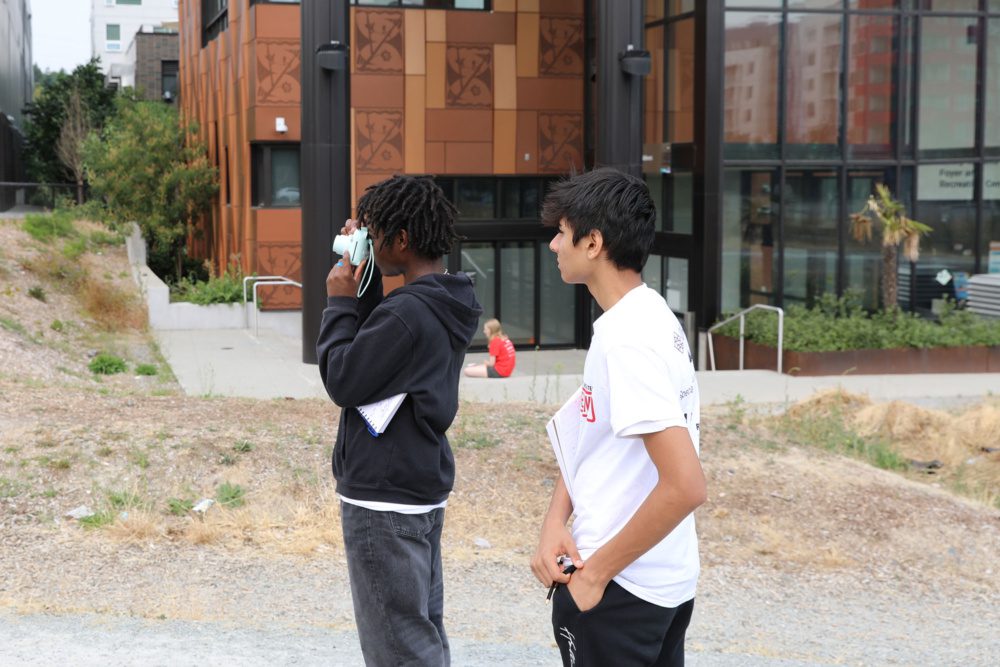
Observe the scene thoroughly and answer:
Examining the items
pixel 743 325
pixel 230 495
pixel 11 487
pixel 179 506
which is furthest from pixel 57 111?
pixel 179 506

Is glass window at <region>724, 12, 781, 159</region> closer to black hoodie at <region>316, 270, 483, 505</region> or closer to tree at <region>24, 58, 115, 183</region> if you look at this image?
black hoodie at <region>316, 270, 483, 505</region>

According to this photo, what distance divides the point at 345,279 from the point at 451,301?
0.32 meters

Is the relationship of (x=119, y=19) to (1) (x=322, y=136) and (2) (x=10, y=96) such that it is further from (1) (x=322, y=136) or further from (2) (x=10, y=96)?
(1) (x=322, y=136)

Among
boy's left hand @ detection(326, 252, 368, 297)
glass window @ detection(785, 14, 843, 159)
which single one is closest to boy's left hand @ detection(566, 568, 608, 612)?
boy's left hand @ detection(326, 252, 368, 297)

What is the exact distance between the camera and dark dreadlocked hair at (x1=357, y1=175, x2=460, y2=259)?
12.1ft

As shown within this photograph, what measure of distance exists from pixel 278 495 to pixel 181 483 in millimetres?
610

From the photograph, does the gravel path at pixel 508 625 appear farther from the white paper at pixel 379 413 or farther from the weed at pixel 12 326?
the weed at pixel 12 326

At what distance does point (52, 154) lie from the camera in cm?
5531

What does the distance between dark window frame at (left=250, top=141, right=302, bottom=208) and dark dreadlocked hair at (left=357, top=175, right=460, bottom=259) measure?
2009 cm

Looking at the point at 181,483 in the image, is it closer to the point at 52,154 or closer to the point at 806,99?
the point at 806,99

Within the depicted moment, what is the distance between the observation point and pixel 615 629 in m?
2.88

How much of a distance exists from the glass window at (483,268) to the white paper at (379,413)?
19.8m

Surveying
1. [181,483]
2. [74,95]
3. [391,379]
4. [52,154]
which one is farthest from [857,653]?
[52,154]

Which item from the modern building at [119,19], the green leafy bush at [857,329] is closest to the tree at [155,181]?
the green leafy bush at [857,329]
